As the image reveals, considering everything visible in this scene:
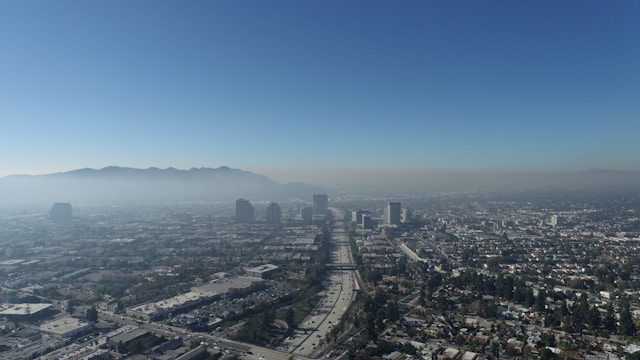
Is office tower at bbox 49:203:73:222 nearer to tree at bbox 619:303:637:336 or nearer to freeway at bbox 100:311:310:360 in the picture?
freeway at bbox 100:311:310:360

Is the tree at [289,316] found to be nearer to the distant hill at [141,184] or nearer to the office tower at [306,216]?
the office tower at [306,216]

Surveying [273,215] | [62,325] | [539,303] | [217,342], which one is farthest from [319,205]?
[217,342]

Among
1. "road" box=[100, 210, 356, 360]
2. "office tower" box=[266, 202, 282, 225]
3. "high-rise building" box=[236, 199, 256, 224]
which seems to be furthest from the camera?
"high-rise building" box=[236, 199, 256, 224]

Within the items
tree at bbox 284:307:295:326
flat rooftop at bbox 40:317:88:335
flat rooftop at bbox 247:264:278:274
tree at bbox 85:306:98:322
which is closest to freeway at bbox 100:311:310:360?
tree at bbox 85:306:98:322

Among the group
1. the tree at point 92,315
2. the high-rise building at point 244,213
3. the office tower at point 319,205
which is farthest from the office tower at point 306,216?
the tree at point 92,315

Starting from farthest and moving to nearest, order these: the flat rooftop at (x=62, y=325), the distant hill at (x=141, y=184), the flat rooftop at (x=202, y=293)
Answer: the distant hill at (x=141, y=184), the flat rooftop at (x=202, y=293), the flat rooftop at (x=62, y=325)

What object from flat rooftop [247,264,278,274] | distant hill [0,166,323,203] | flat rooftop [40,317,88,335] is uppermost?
distant hill [0,166,323,203]

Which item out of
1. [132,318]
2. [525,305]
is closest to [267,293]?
[132,318]
